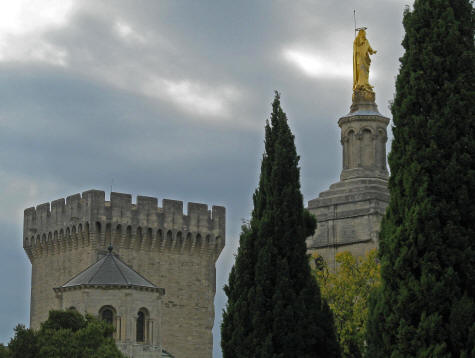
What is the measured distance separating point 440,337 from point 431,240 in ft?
7.27

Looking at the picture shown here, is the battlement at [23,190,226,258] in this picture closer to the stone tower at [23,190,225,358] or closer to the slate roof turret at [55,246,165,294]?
the stone tower at [23,190,225,358]

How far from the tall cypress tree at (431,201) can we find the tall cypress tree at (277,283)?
3.13m

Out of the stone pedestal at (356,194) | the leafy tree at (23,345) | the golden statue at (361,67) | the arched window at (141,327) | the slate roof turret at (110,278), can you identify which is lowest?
the leafy tree at (23,345)

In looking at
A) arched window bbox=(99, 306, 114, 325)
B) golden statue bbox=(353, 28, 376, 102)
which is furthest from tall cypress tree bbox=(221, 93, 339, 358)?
golden statue bbox=(353, 28, 376, 102)

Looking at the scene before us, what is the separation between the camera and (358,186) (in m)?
56.4

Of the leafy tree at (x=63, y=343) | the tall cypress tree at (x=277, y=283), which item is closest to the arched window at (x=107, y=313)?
the leafy tree at (x=63, y=343)

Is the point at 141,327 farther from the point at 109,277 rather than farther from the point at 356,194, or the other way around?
the point at 356,194

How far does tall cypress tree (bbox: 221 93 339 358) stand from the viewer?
2692cm

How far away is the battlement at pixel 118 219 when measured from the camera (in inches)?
2534

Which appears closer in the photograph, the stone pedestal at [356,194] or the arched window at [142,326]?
the arched window at [142,326]

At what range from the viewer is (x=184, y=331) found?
218ft

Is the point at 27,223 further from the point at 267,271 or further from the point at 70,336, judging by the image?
the point at 267,271

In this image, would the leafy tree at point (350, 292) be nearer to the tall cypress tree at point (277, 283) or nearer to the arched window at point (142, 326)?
the arched window at point (142, 326)

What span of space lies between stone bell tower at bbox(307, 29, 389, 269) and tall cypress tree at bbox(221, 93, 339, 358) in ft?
86.4
